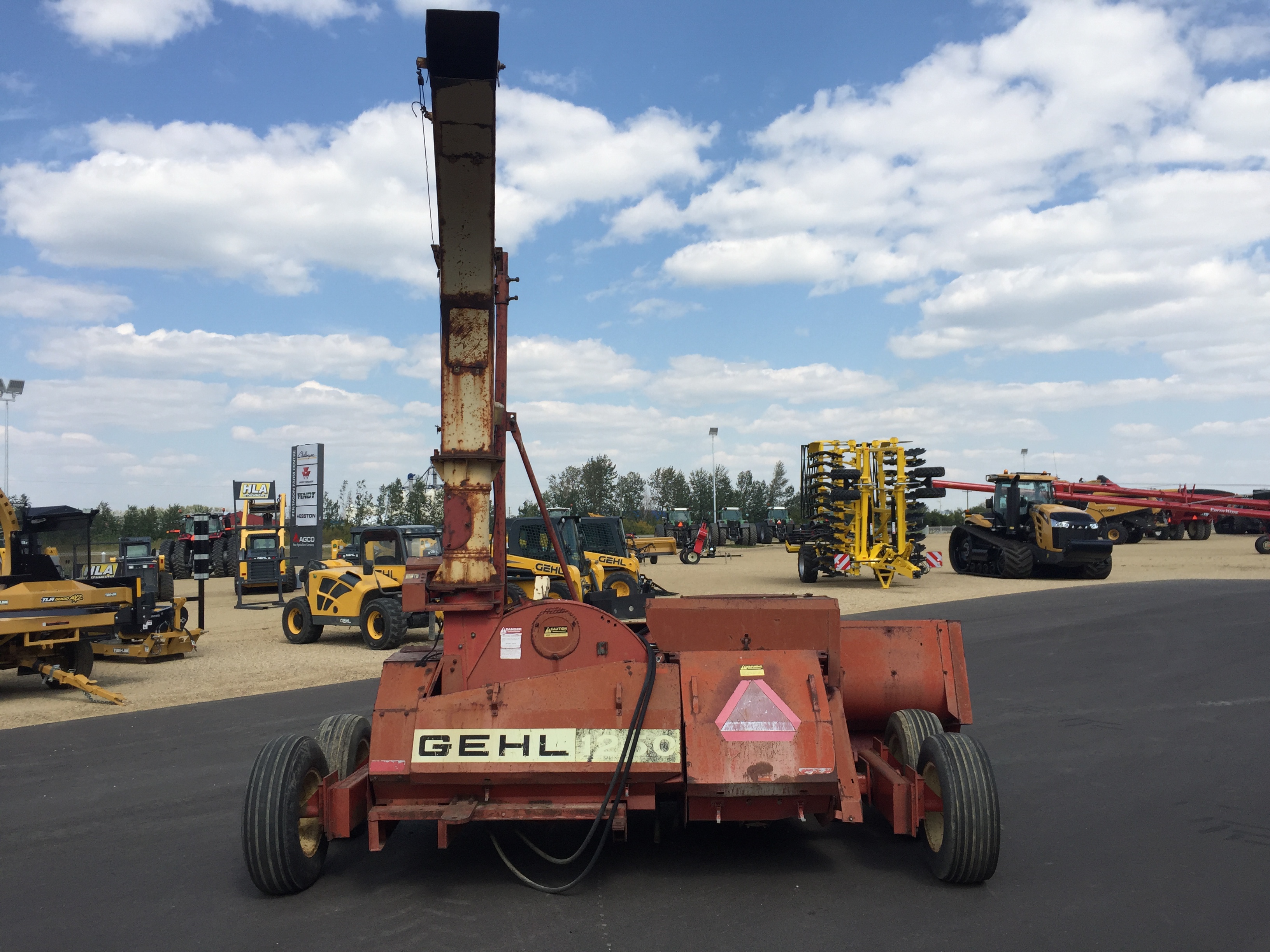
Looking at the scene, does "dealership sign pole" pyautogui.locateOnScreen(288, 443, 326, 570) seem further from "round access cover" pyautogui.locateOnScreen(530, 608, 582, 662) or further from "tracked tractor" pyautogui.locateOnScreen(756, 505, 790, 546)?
"tracked tractor" pyautogui.locateOnScreen(756, 505, 790, 546)

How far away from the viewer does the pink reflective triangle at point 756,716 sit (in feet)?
16.0

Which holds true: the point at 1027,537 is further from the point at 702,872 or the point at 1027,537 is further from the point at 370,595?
A: the point at 702,872

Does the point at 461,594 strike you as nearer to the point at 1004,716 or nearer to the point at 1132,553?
the point at 1004,716

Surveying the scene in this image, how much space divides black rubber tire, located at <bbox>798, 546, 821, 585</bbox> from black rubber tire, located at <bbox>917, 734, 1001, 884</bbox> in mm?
22653

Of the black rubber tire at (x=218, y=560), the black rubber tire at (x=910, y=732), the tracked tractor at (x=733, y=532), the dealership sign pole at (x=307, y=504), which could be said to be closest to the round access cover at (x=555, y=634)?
the black rubber tire at (x=910, y=732)

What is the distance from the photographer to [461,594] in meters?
5.73

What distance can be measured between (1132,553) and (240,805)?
39.4 metres

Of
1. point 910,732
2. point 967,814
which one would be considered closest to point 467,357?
point 910,732

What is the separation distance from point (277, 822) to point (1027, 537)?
26.8m

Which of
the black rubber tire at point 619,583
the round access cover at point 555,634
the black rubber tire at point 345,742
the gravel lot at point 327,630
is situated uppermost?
the round access cover at point 555,634

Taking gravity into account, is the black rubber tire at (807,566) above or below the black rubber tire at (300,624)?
above

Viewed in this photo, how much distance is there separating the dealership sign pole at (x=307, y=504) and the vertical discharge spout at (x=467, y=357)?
19215 millimetres

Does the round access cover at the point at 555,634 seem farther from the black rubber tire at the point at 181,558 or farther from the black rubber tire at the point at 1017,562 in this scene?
the black rubber tire at the point at 181,558

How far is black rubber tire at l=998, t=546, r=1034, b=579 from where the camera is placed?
88.9ft
